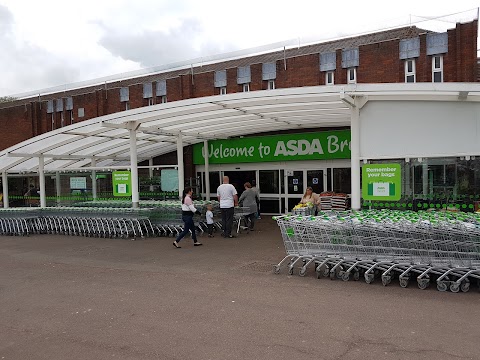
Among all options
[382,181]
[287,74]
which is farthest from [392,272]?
[287,74]

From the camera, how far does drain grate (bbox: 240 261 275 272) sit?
777 centimetres

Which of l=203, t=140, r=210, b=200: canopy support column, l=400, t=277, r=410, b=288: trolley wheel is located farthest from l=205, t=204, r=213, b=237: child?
l=400, t=277, r=410, b=288: trolley wheel

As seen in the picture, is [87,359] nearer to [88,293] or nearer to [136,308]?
[136,308]

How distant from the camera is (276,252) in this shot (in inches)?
369

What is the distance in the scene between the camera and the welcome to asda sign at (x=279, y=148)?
50.0 ft

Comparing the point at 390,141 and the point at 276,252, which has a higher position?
the point at 390,141

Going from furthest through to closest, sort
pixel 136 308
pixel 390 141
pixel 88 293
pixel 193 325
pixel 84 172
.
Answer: pixel 84 172, pixel 390 141, pixel 88 293, pixel 136 308, pixel 193 325

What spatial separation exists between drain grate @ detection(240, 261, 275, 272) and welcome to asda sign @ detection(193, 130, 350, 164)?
794 centimetres

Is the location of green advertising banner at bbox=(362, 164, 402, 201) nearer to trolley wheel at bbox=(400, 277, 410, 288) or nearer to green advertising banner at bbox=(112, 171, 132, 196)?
trolley wheel at bbox=(400, 277, 410, 288)

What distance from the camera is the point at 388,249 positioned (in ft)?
20.9

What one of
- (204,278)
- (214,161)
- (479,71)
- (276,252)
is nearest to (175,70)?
(214,161)

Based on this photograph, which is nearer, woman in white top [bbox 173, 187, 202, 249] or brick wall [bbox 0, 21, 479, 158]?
woman in white top [bbox 173, 187, 202, 249]

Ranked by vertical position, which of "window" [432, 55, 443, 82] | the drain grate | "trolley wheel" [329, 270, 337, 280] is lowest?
the drain grate

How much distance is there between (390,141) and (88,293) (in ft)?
21.5
